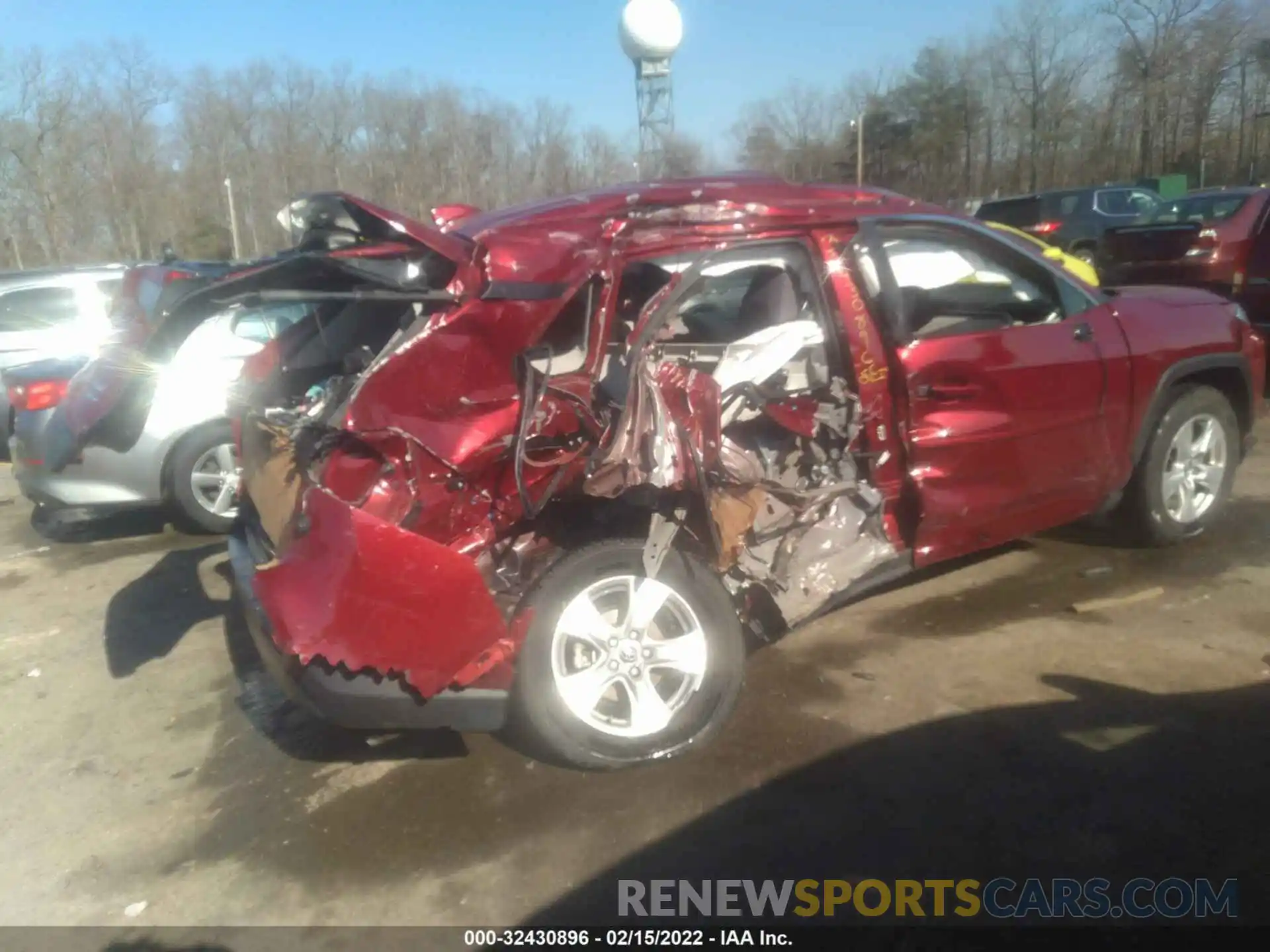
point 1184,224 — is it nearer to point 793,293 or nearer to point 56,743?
point 793,293

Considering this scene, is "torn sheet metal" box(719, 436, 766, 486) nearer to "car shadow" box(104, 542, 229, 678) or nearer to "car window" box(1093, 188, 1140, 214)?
"car shadow" box(104, 542, 229, 678)

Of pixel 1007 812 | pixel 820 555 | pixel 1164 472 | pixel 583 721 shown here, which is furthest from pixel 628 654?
pixel 1164 472

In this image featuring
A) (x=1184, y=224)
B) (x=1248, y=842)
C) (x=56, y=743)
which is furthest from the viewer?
(x=1184, y=224)

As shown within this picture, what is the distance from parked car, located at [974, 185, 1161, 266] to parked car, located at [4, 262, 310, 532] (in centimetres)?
1355

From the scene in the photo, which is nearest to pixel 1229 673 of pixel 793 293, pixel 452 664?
pixel 793 293

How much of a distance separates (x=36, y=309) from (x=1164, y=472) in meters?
9.82

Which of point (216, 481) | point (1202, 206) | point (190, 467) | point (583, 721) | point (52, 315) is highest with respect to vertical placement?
point (1202, 206)

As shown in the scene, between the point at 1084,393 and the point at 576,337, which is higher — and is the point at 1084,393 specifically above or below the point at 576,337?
below

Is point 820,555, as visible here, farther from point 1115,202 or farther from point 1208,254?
point 1115,202

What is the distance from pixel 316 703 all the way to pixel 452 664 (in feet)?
1.49

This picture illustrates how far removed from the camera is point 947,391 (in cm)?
407

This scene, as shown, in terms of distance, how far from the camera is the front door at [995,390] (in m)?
4.06

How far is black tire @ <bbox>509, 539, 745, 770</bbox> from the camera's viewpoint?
10.9 feet

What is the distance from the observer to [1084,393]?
4.49m
